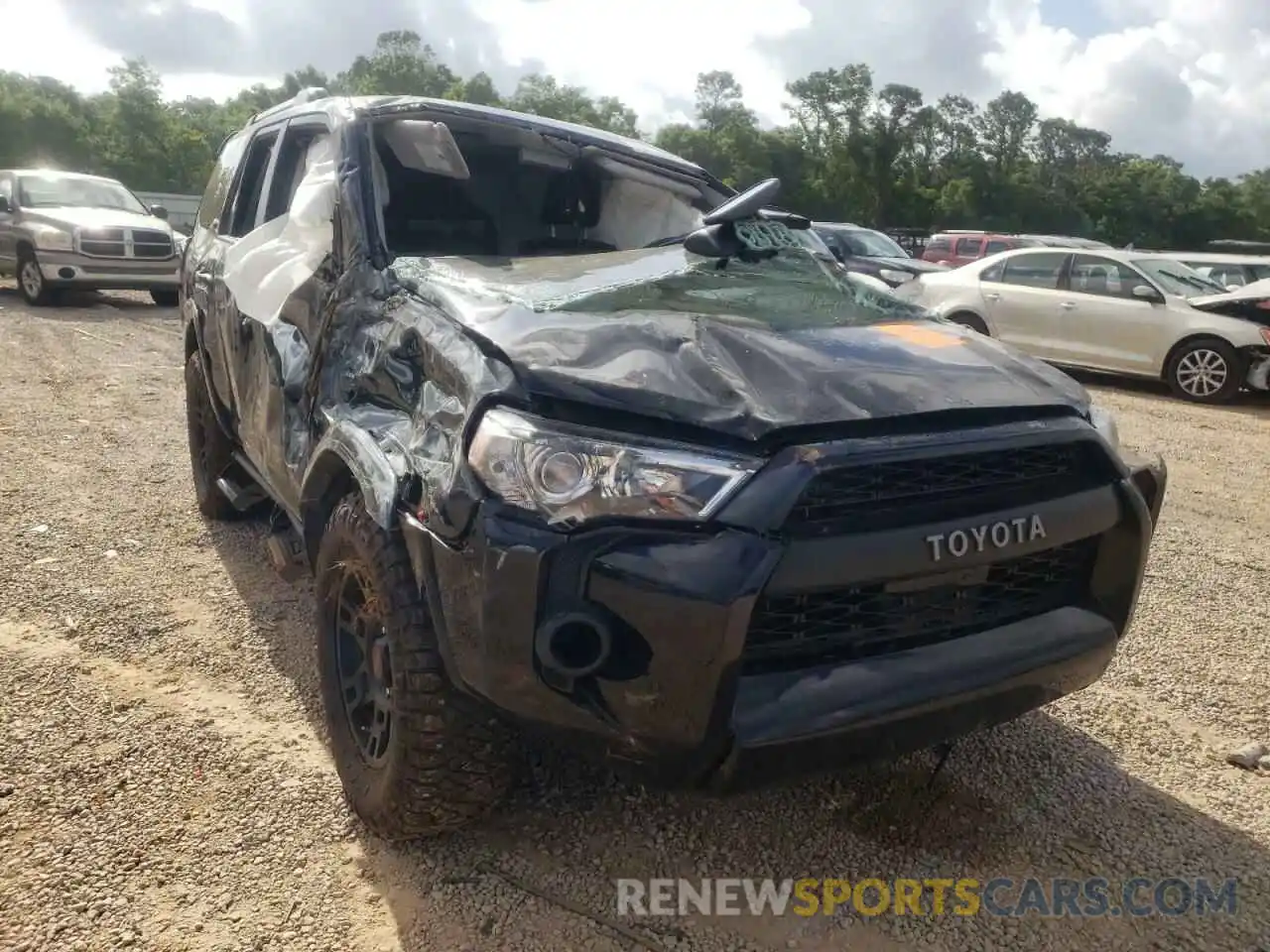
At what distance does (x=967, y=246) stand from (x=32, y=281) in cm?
1434

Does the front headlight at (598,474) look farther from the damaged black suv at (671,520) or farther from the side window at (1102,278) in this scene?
the side window at (1102,278)

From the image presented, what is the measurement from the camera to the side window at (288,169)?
3.62m

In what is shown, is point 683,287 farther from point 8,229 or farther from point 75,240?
point 8,229

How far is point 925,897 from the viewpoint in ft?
7.52

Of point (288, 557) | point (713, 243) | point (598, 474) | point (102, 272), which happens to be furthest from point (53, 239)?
point (598, 474)

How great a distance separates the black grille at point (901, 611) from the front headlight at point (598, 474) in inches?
9.2

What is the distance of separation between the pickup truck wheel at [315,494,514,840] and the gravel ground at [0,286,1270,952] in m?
0.19

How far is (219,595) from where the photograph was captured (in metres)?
3.84

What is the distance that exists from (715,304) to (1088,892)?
164 centimetres

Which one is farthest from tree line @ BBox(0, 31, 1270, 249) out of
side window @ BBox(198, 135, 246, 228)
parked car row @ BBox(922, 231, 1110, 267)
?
side window @ BBox(198, 135, 246, 228)

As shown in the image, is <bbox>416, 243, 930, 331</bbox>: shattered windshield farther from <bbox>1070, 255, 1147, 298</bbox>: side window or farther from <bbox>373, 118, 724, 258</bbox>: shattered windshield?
<bbox>1070, 255, 1147, 298</bbox>: side window

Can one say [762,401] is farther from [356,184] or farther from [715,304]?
[356,184]

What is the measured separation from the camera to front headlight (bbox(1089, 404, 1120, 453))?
2.37 meters

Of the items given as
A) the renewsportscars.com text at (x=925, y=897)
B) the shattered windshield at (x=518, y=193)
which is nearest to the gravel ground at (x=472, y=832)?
the renewsportscars.com text at (x=925, y=897)
